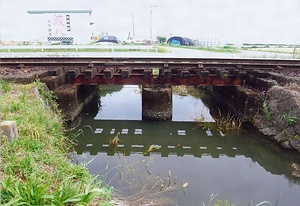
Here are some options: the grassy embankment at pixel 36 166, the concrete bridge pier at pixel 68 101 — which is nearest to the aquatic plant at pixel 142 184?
the grassy embankment at pixel 36 166

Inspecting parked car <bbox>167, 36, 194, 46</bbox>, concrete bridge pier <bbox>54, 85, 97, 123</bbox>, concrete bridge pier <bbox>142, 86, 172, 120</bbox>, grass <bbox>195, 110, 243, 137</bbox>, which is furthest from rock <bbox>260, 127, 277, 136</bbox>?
parked car <bbox>167, 36, 194, 46</bbox>

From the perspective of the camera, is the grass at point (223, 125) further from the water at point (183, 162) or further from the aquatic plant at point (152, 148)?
the aquatic plant at point (152, 148)

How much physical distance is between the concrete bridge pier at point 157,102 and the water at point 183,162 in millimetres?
248

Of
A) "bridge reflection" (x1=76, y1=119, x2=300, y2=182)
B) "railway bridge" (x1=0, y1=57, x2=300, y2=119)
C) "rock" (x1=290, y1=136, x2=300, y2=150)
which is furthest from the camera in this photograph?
"railway bridge" (x1=0, y1=57, x2=300, y2=119)

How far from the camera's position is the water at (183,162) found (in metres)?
3.92

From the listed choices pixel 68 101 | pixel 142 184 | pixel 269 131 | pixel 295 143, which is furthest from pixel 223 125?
pixel 68 101

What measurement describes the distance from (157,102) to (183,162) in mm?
2311

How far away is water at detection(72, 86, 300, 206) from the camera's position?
392cm

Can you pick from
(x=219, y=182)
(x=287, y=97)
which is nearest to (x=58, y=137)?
(x=219, y=182)

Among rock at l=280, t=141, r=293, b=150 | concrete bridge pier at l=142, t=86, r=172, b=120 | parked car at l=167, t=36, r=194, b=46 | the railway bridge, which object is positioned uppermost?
parked car at l=167, t=36, r=194, b=46

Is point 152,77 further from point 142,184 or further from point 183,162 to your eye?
point 142,184

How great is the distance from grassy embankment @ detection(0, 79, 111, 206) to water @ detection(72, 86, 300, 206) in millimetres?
567

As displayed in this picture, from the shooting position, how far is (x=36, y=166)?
2918 mm

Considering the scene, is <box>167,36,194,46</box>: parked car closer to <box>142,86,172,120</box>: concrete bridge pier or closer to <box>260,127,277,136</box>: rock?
<box>142,86,172,120</box>: concrete bridge pier
